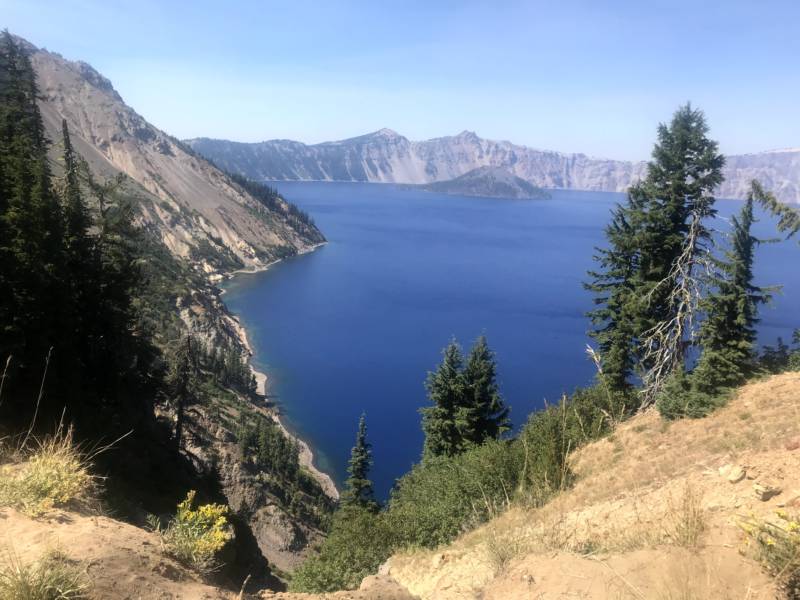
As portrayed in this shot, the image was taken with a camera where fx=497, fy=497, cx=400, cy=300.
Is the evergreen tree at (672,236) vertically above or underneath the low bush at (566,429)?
above

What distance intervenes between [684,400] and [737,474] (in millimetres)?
7767

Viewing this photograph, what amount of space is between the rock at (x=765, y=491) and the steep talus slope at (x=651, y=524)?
0.05 metres

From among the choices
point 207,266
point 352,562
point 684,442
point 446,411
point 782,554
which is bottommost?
point 207,266

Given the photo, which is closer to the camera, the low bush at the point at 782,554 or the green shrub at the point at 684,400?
the low bush at the point at 782,554

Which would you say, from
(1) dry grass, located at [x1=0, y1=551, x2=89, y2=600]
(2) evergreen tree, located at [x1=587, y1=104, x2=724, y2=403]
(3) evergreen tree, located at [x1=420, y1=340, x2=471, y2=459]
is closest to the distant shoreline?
(3) evergreen tree, located at [x1=420, y1=340, x2=471, y2=459]

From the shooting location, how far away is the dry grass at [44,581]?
3352 millimetres

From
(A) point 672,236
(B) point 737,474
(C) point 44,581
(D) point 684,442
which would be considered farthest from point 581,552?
(A) point 672,236

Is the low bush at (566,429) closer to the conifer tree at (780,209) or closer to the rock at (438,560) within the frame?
the rock at (438,560)

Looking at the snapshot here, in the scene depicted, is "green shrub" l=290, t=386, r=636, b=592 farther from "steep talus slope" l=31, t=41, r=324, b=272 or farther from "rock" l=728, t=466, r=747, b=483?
"steep talus slope" l=31, t=41, r=324, b=272

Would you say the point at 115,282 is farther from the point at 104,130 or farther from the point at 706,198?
the point at 104,130

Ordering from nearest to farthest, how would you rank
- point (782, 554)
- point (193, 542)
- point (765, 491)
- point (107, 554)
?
point (782, 554)
point (107, 554)
point (193, 542)
point (765, 491)

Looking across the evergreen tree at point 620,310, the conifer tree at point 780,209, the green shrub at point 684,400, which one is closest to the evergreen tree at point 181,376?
the evergreen tree at point 620,310

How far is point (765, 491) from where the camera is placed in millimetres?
6434

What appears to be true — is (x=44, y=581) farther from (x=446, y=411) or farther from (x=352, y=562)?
(x=446, y=411)
